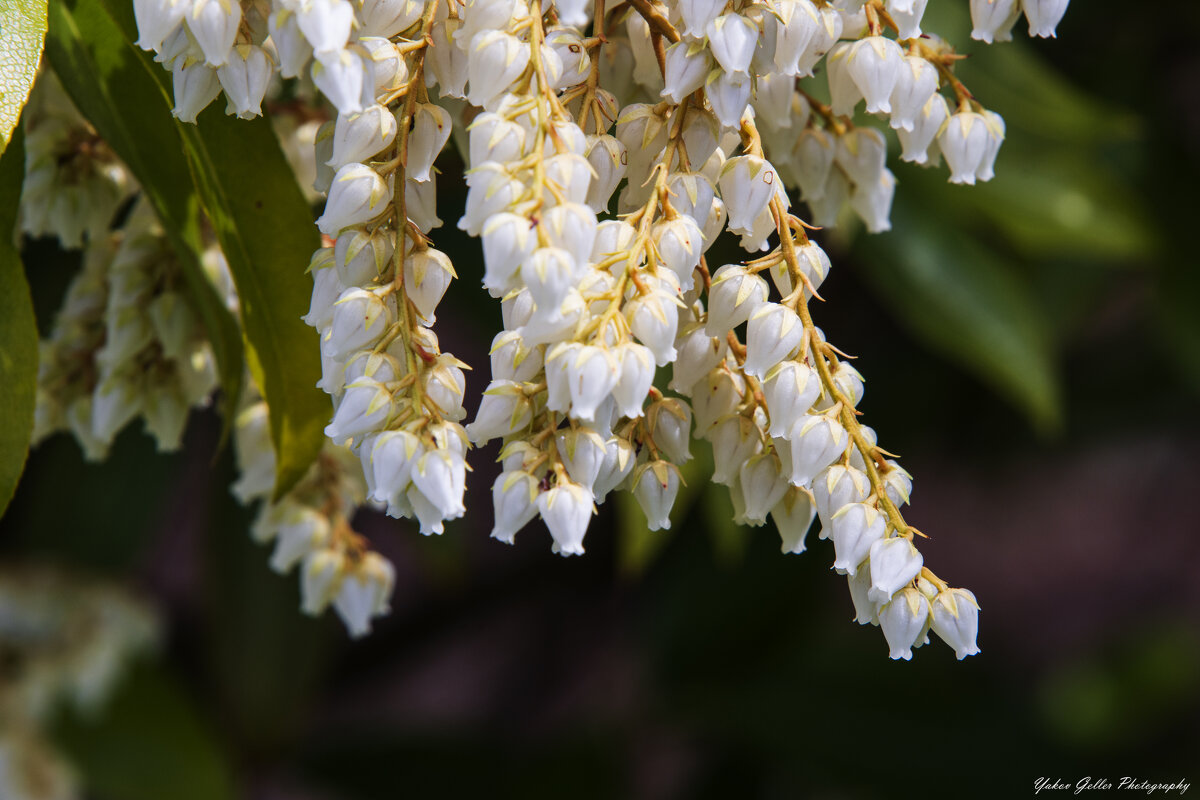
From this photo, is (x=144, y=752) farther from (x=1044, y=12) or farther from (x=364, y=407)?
(x=1044, y=12)

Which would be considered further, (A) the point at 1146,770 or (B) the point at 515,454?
(A) the point at 1146,770

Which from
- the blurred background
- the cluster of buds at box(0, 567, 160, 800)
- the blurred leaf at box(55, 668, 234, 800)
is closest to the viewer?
the cluster of buds at box(0, 567, 160, 800)

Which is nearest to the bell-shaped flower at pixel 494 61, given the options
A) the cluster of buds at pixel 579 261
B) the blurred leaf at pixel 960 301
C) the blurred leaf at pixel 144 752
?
the cluster of buds at pixel 579 261

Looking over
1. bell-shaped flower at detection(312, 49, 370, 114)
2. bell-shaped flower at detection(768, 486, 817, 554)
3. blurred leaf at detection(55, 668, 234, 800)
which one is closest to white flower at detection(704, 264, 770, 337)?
bell-shaped flower at detection(768, 486, 817, 554)

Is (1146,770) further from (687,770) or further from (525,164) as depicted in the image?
(525,164)

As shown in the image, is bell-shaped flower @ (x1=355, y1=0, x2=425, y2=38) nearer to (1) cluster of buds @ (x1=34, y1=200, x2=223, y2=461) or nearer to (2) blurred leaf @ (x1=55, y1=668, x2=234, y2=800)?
(1) cluster of buds @ (x1=34, y1=200, x2=223, y2=461)

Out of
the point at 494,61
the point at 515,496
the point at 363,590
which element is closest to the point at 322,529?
the point at 363,590

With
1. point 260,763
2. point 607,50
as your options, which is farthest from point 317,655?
point 607,50
